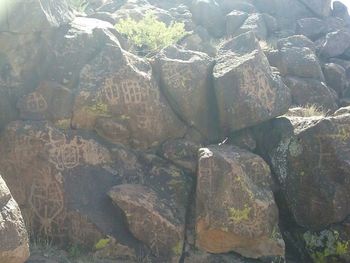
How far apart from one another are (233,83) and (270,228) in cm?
250

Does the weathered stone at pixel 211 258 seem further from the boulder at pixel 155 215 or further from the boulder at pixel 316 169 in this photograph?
the boulder at pixel 316 169

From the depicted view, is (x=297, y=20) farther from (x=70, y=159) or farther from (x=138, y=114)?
(x=70, y=159)

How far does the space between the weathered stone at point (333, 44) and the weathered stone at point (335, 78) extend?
71.3 inches

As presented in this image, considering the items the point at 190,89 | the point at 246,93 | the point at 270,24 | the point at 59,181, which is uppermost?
the point at 190,89

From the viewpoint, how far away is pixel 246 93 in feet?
24.6

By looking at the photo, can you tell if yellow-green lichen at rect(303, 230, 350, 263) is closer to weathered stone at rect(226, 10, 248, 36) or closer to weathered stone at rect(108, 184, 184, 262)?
weathered stone at rect(108, 184, 184, 262)

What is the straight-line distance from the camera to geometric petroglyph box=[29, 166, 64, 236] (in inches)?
247

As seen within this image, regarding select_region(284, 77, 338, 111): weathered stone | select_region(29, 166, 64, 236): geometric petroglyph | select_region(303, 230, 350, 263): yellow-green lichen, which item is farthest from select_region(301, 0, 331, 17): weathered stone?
select_region(29, 166, 64, 236): geometric petroglyph

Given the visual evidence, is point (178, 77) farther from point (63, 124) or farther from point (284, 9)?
point (284, 9)

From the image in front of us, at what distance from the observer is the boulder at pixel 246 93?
750 centimetres

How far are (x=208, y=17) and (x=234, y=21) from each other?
118 centimetres

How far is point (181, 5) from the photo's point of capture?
17.1 m

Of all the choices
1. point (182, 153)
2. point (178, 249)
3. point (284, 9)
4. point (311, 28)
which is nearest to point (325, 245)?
point (178, 249)

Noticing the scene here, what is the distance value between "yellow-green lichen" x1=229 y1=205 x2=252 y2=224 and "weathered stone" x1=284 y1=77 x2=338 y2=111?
6.12 meters
